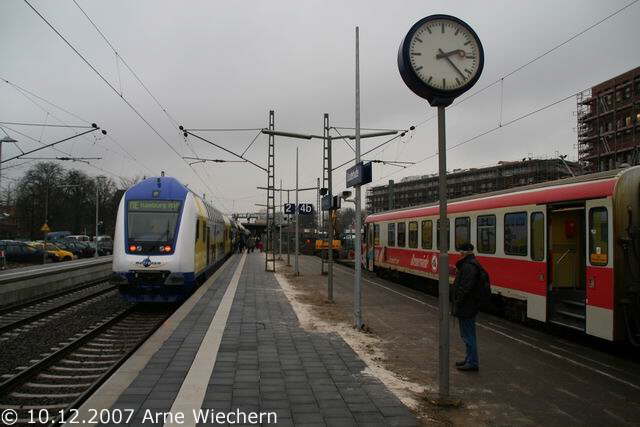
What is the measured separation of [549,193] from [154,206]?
354 inches

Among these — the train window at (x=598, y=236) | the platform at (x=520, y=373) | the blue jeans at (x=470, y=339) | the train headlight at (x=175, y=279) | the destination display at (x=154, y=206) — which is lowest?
the platform at (x=520, y=373)

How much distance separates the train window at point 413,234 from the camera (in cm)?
1823

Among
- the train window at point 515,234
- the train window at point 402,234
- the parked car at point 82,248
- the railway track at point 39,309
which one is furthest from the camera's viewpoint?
the parked car at point 82,248

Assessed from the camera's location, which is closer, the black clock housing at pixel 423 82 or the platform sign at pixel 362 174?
the black clock housing at pixel 423 82

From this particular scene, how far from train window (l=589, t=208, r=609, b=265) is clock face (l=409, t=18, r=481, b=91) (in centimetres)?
439

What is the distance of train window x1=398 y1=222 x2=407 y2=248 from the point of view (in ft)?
63.9

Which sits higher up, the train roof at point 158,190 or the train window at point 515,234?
the train roof at point 158,190

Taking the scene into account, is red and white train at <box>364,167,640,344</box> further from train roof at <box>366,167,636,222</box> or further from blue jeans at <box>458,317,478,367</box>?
blue jeans at <box>458,317,478,367</box>

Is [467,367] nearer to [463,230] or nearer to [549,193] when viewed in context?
[549,193]

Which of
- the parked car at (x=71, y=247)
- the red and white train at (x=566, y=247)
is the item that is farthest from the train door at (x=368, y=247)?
the parked car at (x=71, y=247)

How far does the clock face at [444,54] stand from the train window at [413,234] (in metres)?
12.8

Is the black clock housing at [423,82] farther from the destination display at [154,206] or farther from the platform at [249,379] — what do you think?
the destination display at [154,206]

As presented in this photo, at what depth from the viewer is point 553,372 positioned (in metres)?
6.95

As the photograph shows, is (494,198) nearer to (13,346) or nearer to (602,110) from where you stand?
(13,346)
